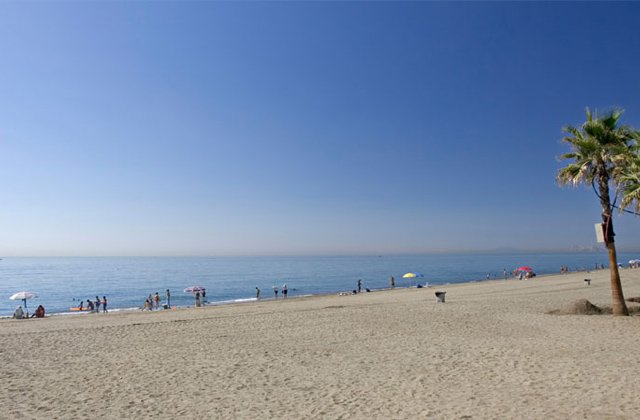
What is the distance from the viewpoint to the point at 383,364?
10.2m

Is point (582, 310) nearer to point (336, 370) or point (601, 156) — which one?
point (601, 156)

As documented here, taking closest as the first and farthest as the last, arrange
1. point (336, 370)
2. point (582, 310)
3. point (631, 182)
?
1. point (336, 370)
2. point (631, 182)
3. point (582, 310)

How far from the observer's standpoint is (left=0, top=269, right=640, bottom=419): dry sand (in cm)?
721

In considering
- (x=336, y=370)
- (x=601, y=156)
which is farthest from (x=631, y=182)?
(x=336, y=370)

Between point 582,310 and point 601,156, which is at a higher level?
point 601,156

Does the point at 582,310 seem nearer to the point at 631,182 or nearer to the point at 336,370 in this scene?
the point at 631,182

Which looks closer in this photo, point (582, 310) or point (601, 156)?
point (601, 156)

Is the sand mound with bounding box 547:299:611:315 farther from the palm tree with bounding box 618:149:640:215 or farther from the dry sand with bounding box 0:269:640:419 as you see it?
the palm tree with bounding box 618:149:640:215

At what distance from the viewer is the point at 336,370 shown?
9828mm

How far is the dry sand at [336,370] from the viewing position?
7207 mm

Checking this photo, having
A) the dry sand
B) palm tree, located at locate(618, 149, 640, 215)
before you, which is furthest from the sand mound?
palm tree, located at locate(618, 149, 640, 215)

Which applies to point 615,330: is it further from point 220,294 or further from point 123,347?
point 220,294

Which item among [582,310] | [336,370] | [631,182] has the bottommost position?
[582,310]

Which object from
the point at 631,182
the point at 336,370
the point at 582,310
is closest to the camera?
the point at 336,370
